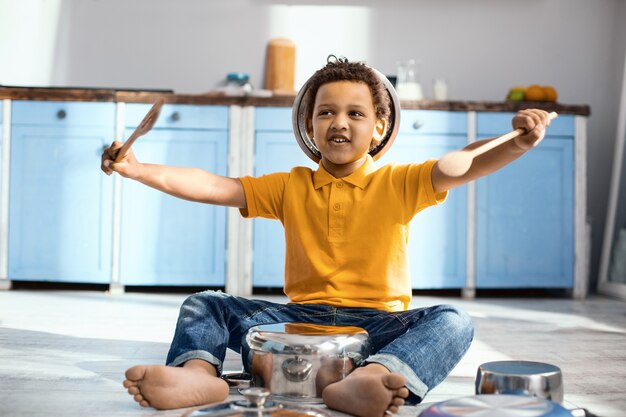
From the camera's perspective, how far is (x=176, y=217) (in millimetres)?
3164

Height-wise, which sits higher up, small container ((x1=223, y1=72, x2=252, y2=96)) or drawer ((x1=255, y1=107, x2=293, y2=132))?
small container ((x1=223, y1=72, x2=252, y2=96))

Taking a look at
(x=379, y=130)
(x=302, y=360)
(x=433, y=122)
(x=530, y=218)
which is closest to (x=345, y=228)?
(x=379, y=130)

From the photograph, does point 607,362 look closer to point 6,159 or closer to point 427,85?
point 427,85

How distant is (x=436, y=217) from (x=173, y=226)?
1058 mm

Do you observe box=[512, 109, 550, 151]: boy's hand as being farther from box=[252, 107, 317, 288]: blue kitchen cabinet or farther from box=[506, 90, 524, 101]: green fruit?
box=[506, 90, 524, 101]: green fruit

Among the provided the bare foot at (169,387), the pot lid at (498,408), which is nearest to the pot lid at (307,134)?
the bare foot at (169,387)

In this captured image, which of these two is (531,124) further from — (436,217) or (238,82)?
(238,82)

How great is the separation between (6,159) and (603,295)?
2.55 meters

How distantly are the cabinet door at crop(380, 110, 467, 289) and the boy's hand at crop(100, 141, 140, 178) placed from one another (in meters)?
1.87

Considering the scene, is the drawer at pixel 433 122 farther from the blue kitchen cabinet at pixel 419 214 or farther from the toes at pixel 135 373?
the toes at pixel 135 373

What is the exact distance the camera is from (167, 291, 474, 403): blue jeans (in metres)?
1.27

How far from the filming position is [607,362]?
1.75 metres

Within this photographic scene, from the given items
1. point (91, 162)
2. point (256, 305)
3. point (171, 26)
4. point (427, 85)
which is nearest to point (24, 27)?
point (171, 26)

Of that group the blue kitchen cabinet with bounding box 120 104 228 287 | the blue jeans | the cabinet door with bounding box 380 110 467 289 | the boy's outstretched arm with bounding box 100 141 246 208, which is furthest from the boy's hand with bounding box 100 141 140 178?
the cabinet door with bounding box 380 110 467 289
